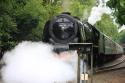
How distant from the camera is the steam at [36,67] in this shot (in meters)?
18.7

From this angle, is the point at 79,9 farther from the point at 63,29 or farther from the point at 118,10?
the point at 63,29

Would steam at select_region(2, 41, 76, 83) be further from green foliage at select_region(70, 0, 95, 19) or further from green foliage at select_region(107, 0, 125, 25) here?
green foliage at select_region(70, 0, 95, 19)

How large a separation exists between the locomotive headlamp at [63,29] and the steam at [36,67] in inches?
60.8

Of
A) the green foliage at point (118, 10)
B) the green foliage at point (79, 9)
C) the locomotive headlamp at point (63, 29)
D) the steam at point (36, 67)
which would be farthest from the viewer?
the green foliage at point (79, 9)

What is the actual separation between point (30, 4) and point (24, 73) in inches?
524

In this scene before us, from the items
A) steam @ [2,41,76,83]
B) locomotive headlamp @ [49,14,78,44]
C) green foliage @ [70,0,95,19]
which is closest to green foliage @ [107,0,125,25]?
locomotive headlamp @ [49,14,78,44]

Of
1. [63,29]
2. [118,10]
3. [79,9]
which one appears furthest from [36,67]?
[79,9]

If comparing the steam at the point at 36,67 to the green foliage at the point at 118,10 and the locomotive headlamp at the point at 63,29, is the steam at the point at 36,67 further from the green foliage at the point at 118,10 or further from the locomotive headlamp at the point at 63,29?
the green foliage at the point at 118,10

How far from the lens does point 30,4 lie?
3172cm

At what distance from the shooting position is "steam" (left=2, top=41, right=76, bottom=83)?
18.7 metres

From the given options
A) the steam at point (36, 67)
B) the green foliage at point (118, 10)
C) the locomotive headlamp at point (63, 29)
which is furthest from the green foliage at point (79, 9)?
the steam at point (36, 67)

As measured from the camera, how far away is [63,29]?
2233 cm

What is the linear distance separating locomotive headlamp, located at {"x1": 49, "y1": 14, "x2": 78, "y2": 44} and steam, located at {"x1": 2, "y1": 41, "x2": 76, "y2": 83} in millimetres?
1544

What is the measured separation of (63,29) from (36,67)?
383cm
